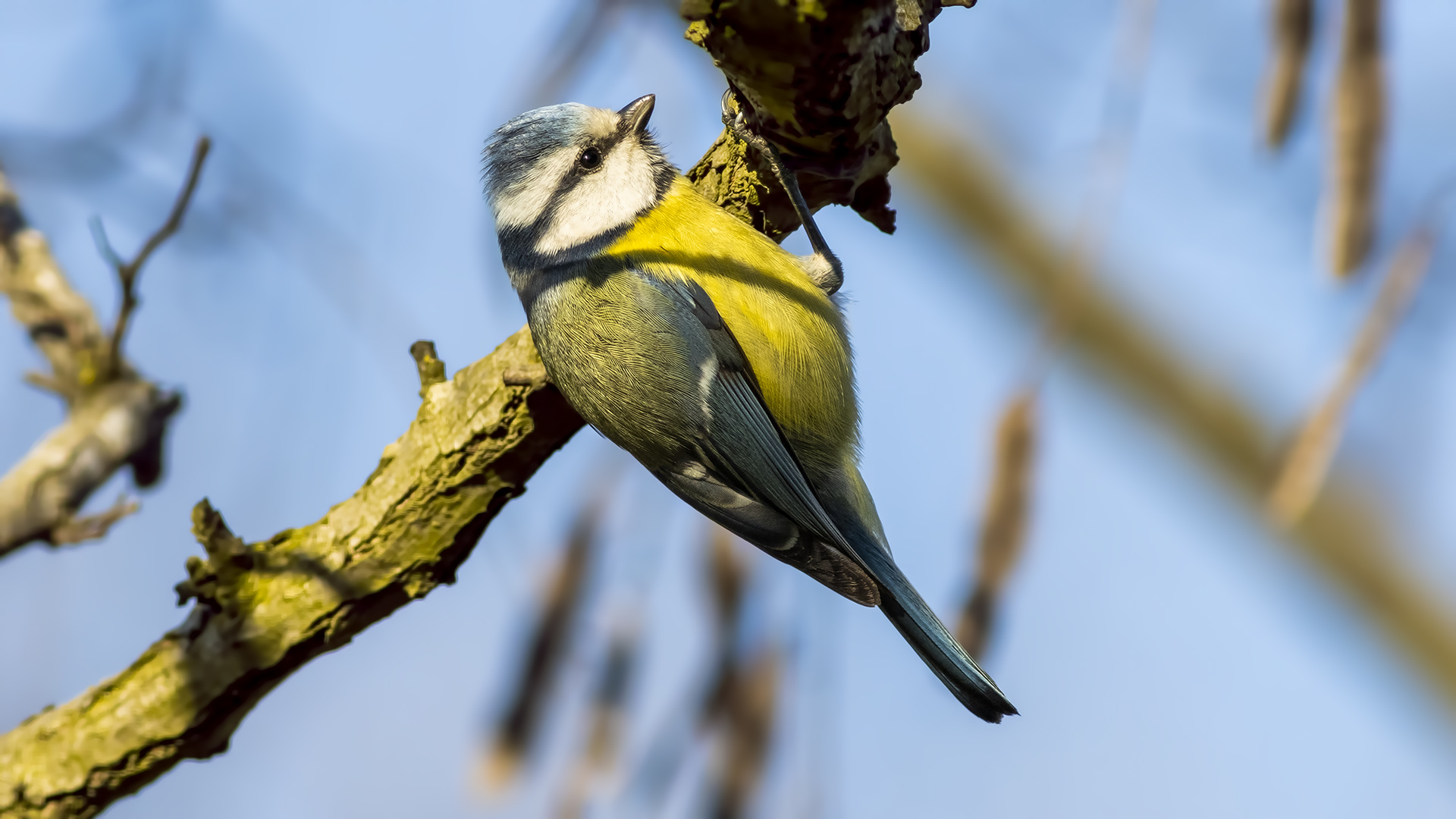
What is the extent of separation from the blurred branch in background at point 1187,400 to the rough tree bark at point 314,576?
1.08 metres

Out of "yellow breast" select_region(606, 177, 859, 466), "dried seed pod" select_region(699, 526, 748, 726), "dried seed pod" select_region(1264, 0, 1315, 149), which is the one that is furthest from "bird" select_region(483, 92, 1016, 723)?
"dried seed pod" select_region(1264, 0, 1315, 149)

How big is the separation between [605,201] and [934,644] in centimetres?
110

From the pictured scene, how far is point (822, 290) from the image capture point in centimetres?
223

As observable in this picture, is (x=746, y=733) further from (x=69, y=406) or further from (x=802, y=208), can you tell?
(x=69, y=406)

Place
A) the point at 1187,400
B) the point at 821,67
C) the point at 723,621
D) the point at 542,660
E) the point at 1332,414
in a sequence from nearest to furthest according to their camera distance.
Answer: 1. the point at 821,67
2. the point at 1332,414
3. the point at 542,660
4. the point at 723,621
5. the point at 1187,400

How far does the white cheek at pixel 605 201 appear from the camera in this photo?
2229 mm

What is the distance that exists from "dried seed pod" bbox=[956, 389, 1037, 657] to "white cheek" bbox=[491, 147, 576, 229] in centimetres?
105

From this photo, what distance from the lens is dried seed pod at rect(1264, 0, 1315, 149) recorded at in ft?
6.31

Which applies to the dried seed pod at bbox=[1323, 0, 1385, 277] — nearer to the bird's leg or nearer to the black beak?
the bird's leg

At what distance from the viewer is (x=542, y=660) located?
7.22 ft

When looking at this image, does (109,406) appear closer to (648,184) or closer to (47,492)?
(47,492)

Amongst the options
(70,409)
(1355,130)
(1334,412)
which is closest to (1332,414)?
(1334,412)

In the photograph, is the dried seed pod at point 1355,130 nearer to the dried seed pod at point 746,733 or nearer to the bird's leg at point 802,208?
the bird's leg at point 802,208

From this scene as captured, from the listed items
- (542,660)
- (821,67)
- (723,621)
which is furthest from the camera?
(723,621)
